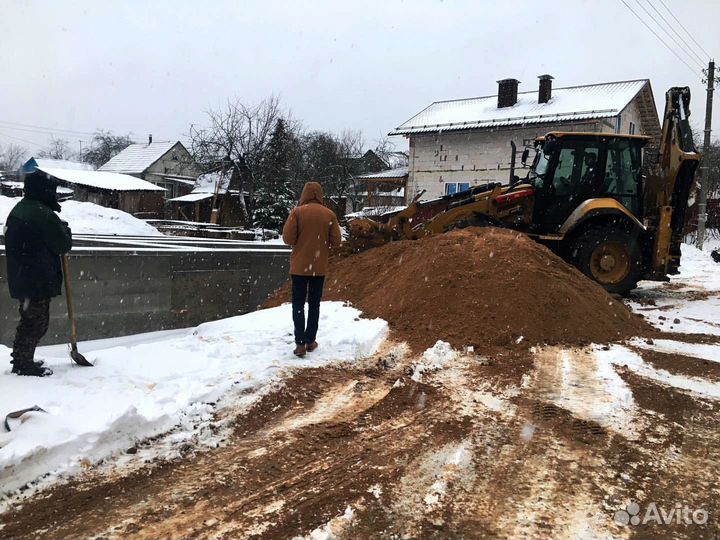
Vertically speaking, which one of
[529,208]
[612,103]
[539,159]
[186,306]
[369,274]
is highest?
[612,103]

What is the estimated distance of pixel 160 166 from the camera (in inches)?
2110

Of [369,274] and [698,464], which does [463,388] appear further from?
[369,274]

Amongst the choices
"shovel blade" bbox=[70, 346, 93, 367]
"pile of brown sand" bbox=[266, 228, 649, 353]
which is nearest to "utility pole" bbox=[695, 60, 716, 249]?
"pile of brown sand" bbox=[266, 228, 649, 353]

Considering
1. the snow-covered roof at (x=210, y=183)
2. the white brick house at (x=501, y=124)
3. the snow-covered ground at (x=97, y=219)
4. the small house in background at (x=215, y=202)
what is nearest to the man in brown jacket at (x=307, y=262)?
the snow-covered ground at (x=97, y=219)

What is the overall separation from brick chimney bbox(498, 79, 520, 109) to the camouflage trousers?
28667 millimetres

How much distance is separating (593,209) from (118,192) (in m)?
32.6

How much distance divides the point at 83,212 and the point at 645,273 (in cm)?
2067

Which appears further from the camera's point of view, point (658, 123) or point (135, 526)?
point (658, 123)

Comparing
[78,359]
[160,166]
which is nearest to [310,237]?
[78,359]

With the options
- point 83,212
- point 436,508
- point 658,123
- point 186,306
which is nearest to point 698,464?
point 436,508

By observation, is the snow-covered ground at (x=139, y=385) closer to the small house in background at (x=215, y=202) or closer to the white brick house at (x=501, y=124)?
the white brick house at (x=501, y=124)

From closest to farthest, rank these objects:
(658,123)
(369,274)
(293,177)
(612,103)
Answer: (369,274)
(612,103)
(658,123)
(293,177)

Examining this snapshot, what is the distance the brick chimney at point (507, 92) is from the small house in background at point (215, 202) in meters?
15.3

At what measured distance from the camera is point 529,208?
32.6ft
